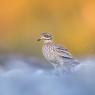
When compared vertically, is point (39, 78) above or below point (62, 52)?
below

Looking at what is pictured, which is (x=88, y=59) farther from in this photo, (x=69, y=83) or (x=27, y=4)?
(x=27, y=4)

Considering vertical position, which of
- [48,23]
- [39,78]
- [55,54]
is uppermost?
[48,23]

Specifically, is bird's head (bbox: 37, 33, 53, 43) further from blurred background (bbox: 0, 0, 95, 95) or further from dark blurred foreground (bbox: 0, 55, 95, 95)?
dark blurred foreground (bbox: 0, 55, 95, 95)

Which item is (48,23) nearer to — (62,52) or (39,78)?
(62,52)

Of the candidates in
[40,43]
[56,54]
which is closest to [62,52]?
[56,54]

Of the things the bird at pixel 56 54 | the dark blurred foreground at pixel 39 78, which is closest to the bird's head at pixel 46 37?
the bird at pixel 56 54

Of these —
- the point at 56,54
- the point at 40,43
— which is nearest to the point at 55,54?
the point at 56,54

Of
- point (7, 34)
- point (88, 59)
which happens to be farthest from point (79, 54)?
point (7, 34)
